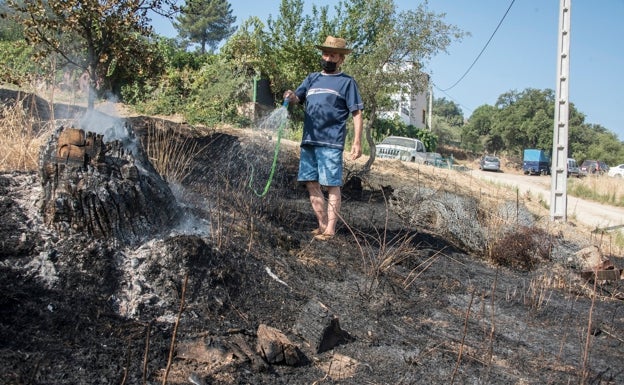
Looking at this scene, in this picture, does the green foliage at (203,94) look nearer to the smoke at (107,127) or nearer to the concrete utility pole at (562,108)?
the concrete utility pole at (562,108)

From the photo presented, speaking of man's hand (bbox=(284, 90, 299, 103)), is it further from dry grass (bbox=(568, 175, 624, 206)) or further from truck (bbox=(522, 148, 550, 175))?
truck (bbox=(522, 148, 550, 175))

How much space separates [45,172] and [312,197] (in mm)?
2165

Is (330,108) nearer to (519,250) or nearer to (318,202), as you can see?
(318,202)

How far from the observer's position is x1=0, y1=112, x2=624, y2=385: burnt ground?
235cm

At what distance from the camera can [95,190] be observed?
314 centimetres

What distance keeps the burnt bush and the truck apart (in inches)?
1379

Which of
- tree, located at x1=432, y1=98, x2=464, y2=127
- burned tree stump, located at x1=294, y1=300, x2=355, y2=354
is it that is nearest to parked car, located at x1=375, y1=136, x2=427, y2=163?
burned tree stump, located at x1=294, y1=300, x2=355, y2=354

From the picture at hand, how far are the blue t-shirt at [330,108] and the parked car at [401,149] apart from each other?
1360 cm

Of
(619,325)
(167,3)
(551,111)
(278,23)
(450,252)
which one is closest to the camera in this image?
(619,325)

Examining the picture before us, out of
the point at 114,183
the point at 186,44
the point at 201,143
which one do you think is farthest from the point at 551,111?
the point at 114,183

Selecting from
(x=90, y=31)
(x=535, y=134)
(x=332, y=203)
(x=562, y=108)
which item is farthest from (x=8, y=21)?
(x=535, y=134)

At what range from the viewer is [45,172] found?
3.16 meters

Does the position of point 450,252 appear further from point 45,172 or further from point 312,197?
point 45,172

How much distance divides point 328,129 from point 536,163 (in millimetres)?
37333
